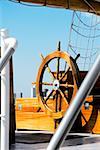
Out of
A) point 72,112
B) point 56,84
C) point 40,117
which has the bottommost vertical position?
point 40,117

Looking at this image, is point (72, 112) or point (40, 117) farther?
point (40, 117)

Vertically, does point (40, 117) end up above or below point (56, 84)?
Answer: below

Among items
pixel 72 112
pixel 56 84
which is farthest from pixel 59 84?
pixel 72 112

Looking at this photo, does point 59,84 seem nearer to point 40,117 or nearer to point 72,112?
point 40,117

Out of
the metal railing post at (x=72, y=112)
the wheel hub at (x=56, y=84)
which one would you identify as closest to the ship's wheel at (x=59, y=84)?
the wheel hub at (x=56, y=84)

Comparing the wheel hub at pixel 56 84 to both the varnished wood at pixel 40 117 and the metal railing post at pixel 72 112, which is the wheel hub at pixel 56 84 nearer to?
the varnished wood at pixel 40 117

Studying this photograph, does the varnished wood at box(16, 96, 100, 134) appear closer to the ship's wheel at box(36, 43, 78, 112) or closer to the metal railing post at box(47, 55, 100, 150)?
the ship's wheel at box(36, 43, 78, 112)

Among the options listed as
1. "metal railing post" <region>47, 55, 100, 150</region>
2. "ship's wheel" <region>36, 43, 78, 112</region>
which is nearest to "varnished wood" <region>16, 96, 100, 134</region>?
"ship's wheel" <region>36, 43, 78, 112</region>

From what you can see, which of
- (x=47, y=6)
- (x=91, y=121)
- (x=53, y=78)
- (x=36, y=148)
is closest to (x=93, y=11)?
(x=47, y=6)

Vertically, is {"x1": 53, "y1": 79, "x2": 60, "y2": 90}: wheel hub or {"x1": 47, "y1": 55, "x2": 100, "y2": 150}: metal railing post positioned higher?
{"x1": 47, "y1": 55, "x2": 100, "y2": 150}: metal railing post

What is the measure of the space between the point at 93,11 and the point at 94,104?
1.34 m

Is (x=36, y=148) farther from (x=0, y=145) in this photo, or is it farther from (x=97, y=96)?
(x=97, y=96)

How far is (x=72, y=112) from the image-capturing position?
71cm

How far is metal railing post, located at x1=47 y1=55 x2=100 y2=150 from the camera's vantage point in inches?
27.8
